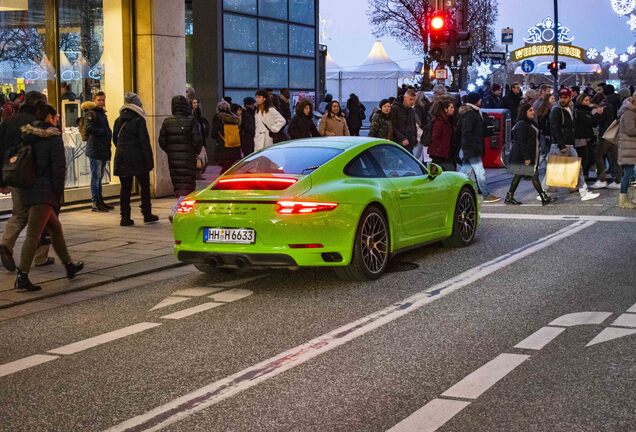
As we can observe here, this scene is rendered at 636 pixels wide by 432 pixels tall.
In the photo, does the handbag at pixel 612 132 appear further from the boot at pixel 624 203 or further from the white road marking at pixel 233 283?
the white road marking at pixel 233 283

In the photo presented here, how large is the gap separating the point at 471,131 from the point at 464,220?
4979 mm

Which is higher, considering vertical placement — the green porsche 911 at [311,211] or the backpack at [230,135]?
the backpack at [230,135]

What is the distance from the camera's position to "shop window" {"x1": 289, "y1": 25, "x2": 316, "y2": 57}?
28500 mm

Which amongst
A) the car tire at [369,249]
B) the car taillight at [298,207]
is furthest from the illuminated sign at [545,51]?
the car taillight at [298,207]

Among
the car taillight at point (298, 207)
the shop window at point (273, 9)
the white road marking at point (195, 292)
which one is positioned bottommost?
the white road marking at point (195, 292)

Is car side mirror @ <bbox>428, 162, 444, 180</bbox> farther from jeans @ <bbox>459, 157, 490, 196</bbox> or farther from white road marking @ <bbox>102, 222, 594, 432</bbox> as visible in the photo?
jeans @ <bbox>459, 157, 490, 196</bbox>

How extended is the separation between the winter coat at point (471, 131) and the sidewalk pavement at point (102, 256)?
15.9 feet

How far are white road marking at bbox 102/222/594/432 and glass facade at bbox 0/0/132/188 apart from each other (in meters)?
8.63

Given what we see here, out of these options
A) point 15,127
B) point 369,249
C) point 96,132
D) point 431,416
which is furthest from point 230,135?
point 431,416

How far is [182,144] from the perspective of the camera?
13.4 m

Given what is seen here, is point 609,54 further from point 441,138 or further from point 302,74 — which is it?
point 441,138

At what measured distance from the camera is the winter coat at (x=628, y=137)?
15.4 m

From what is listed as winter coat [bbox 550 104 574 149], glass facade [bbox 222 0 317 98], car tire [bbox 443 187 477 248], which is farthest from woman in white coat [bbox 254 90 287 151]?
glass facade [bbox 222 0 317 98]

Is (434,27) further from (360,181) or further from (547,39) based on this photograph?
(547,39)
